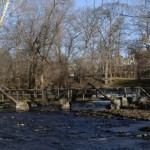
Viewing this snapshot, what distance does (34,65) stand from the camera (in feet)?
171

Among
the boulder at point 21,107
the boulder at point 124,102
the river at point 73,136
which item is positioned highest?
the boulder at point 124,102

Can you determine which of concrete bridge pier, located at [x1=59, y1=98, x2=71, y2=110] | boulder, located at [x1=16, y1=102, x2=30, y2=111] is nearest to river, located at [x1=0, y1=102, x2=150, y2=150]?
boulder, located at [x1=16, y1=102, x2=30, y2=111]

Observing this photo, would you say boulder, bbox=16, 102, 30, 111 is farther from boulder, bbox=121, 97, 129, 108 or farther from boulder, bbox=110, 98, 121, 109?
boulder, bbox=121, 97, 129, 108

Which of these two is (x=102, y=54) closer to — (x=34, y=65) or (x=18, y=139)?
(x=34, y=65)

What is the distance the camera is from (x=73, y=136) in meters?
16.8

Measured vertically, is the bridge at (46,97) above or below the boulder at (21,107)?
above

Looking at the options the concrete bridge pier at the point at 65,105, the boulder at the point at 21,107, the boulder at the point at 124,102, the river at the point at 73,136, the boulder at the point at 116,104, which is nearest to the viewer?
the river at the point at 73,136

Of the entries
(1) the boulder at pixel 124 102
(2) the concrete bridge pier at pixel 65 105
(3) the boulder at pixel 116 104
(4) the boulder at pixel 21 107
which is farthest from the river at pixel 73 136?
(2) the concrete bridge pier at pixel 65 105

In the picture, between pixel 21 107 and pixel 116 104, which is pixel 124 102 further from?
pixel 21 107

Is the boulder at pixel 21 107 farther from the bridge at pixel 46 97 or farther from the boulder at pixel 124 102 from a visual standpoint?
the boulder at pixel 124 102

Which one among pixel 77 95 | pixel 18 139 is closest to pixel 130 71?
pixel 77 95

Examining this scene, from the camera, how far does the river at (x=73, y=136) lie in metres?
14.3

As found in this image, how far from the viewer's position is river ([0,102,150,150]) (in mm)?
14254

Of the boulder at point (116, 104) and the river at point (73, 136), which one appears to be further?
the boulder at point (116, 104)
